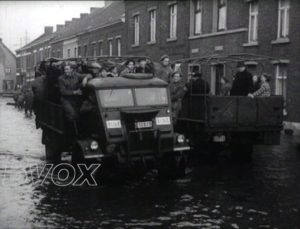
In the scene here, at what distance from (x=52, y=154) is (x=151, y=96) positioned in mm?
3645

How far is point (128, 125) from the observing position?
33.2ft

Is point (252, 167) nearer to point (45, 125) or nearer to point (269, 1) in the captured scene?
point (45, 125)

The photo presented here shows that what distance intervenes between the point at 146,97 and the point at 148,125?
0.68 m

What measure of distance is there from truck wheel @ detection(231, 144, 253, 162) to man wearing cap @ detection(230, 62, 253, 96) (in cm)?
136

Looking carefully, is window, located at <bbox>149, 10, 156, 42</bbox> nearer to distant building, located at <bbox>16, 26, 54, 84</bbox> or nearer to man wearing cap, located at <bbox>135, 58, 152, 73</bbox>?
man wearing cap, located at <bbox>135, 58, 152, 73</bbox>

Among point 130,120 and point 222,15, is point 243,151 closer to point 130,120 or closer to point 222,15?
point 130,120

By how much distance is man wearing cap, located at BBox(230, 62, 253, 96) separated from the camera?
44.2 feet

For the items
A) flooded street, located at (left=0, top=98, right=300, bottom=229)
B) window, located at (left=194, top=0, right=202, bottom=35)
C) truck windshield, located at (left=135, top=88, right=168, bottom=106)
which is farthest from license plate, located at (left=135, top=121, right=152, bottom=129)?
window, located at (left=194, top=0, right=202, bottom=35)

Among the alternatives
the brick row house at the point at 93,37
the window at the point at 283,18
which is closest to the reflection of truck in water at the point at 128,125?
the window at the point at 283,18

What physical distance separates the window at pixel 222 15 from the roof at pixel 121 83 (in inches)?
598

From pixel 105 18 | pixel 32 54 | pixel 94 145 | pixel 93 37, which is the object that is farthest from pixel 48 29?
pixel 94 145

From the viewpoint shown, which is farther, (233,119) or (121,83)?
(233,119)

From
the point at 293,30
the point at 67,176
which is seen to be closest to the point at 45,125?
the point at 67,176

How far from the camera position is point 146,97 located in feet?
34.6
